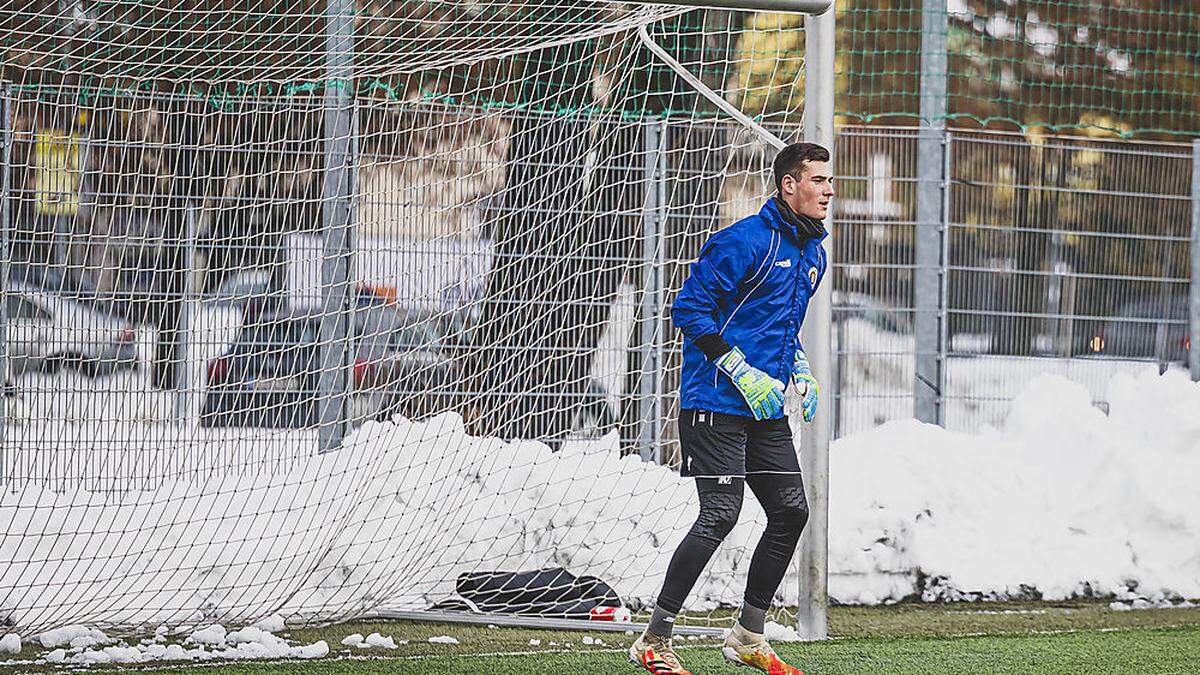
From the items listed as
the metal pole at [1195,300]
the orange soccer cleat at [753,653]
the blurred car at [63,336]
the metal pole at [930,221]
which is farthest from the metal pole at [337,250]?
the metal pole at [1195,300]

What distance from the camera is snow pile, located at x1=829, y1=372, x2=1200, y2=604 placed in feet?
22.1

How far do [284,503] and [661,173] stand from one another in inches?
95.5

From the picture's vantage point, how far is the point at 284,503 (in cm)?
645

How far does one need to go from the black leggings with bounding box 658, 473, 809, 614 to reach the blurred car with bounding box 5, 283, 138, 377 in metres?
3.00

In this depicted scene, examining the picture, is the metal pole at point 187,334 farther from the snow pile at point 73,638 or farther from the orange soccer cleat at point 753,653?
the orange soccer cleat at point 753,653

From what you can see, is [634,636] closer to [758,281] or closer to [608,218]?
[758,281]

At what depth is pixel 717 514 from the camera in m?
4.62

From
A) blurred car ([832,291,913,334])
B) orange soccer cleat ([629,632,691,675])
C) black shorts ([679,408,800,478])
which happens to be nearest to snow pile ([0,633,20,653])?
orange soccer cleat ([629,632,691,675])

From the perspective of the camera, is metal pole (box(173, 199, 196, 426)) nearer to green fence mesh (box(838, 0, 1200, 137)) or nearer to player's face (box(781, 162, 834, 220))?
player's face (box(781, 162, 834, 220))

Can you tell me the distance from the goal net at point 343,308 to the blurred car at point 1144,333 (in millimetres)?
2641

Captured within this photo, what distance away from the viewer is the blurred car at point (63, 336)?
21.5ft

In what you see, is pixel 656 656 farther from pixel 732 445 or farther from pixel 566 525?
pixel 566 525

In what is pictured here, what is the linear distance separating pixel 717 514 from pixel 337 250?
281cm

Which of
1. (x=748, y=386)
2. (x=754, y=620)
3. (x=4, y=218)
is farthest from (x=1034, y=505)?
(x=4, y=218)
